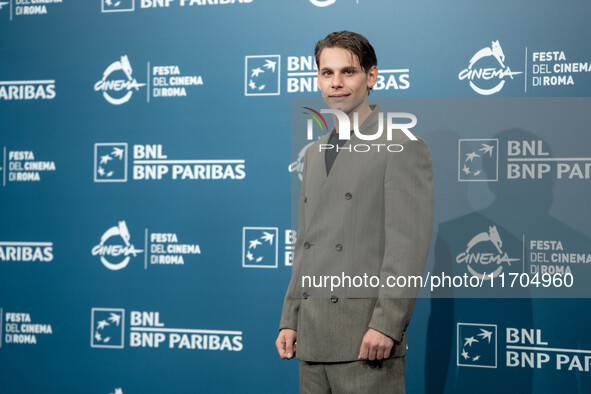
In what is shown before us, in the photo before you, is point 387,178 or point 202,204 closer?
point 387,178

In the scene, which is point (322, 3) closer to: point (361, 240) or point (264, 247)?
point (264, 247)

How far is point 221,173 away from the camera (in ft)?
11.0

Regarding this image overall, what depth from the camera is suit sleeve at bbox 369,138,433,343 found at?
195 cm

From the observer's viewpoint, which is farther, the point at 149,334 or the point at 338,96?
the point at 149,334

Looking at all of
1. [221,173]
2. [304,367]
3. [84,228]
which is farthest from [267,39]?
[304,367]

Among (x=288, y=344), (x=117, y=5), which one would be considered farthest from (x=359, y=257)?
(x=117, y=5)

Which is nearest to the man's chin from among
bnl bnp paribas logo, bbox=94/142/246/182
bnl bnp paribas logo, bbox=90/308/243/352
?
bnl bnp paribas logo, bbox=94/142/246/182

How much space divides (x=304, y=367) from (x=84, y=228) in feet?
6.16

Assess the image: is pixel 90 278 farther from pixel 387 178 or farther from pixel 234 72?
pixel 387 178

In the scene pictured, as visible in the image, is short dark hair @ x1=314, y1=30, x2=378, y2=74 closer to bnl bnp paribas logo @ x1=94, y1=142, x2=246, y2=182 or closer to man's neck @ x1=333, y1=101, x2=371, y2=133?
man's neck @ x1=333, y1=101, x2=371, y2=133

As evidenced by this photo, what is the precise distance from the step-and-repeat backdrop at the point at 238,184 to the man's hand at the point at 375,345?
1.12 metres

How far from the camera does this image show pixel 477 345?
298 cm

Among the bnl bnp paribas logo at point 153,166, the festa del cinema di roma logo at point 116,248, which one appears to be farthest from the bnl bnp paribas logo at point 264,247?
the festa del cinema di roma logo at point 116,248

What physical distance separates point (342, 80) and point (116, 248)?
1788mm
